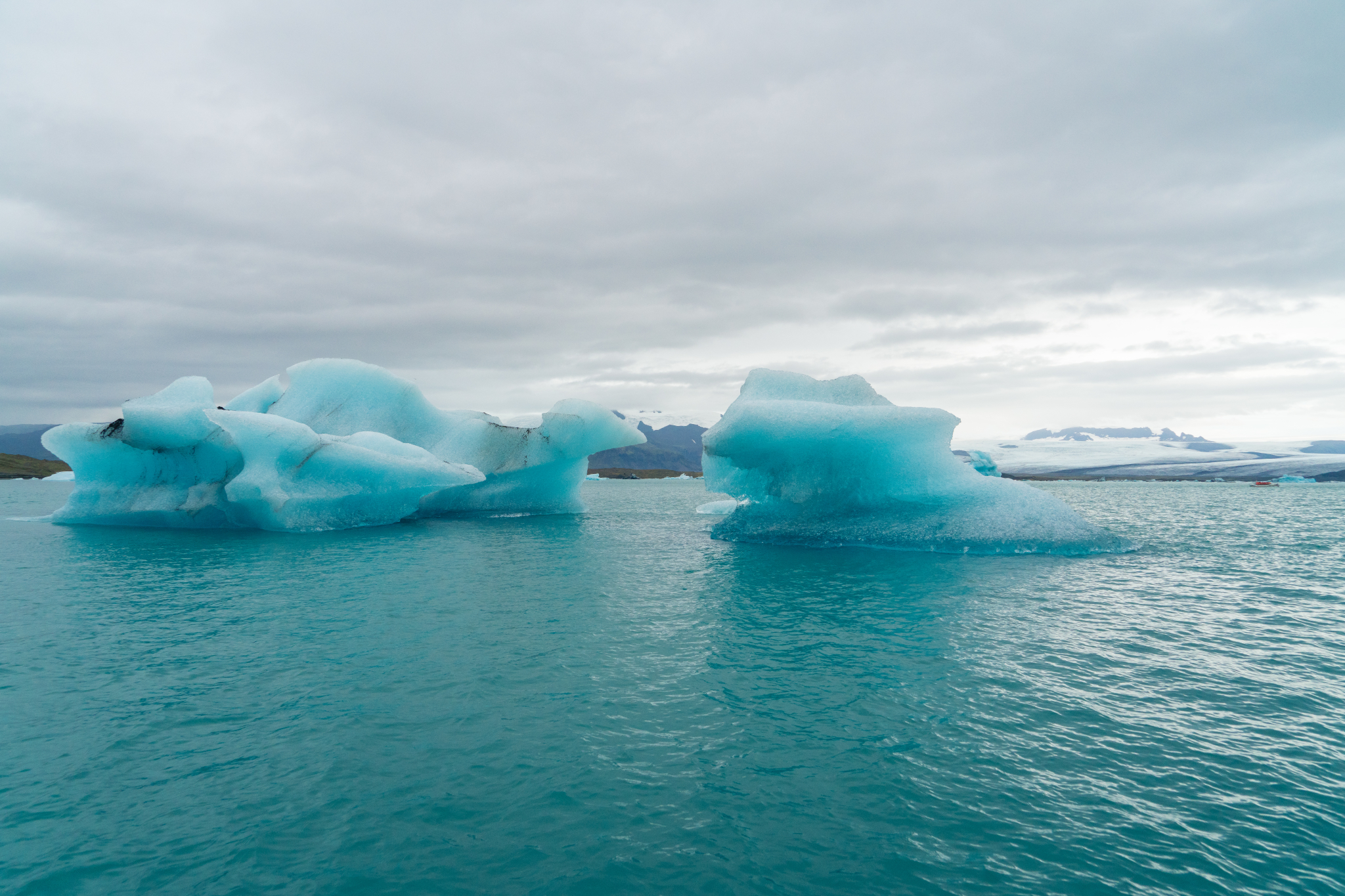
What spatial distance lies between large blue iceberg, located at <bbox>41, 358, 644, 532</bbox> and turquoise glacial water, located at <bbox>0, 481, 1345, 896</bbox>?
31.5 ft

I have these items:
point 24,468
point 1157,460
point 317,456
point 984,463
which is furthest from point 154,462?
point 1157,460

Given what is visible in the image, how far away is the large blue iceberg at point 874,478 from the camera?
58.9ft

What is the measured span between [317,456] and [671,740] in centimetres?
2012

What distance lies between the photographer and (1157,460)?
135500 millimetres

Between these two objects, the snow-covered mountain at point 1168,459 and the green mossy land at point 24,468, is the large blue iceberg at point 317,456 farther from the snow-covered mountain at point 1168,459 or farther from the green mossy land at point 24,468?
the snow-covered mountain at point 1168,459

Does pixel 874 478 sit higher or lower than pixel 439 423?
lower

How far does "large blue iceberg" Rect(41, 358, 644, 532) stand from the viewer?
22688 millimetres

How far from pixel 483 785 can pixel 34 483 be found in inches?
3906

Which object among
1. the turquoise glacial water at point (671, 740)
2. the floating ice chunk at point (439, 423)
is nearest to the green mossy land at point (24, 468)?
the floating ice chunk at point (439, 423)

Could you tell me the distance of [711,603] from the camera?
1275cm

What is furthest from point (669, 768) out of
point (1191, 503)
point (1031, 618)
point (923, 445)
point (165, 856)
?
point (1191, 503)

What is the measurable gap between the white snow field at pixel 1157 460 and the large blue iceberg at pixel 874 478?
10936 centimetres

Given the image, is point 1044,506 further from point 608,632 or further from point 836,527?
point 608,632

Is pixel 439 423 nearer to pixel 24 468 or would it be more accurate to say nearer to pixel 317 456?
pixel 317 456
